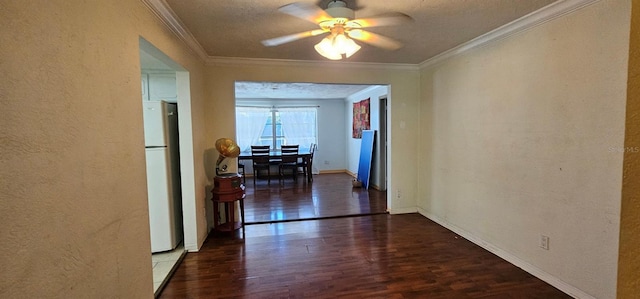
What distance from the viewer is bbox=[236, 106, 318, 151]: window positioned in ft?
25.3

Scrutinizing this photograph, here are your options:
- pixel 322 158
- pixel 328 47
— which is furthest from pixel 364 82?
pixel 322 158

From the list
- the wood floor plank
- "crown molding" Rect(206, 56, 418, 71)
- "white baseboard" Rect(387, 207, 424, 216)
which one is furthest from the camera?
"white baseboard" Rect(387, 207, 424, 216)

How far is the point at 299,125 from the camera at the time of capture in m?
8.05

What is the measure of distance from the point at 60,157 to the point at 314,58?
116 inches

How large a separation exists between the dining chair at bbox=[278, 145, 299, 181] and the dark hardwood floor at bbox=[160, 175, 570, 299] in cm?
309

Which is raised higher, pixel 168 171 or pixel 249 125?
pixel 249 125

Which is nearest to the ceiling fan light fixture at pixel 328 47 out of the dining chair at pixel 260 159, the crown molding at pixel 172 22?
the crown molding at pixel 172 22

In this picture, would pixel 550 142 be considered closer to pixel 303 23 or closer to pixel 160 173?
pixel 303 23

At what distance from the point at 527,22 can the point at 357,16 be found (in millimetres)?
1433

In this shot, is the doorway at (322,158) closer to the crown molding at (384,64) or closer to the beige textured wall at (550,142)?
the crown molding at (384,64)

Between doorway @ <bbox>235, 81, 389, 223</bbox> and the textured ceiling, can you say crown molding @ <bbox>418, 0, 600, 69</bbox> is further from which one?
doorway @ <bbox>235, 81, 389, 223</bbox>

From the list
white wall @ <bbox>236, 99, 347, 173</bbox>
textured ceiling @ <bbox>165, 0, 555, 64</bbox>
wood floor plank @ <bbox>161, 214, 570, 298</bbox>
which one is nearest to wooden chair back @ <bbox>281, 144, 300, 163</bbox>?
white wall @ <bbox>236, 99, 347, 173</bbox>

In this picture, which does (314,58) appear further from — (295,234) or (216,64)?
(295,234)

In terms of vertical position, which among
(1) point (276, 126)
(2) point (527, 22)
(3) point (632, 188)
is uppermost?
(2) point (527, 22)
